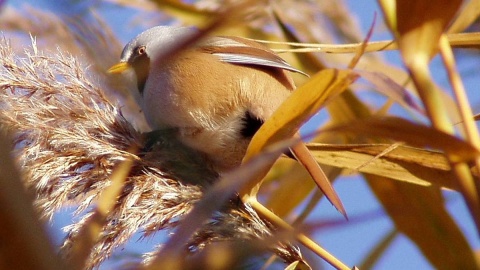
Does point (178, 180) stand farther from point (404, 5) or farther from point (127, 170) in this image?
point (404, 5)

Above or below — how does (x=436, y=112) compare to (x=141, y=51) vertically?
above

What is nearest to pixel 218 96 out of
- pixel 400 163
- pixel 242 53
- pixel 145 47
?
pixel 242 53

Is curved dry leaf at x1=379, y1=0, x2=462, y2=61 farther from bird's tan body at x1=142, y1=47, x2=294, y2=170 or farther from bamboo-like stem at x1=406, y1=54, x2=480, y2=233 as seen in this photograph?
bird's tan body at x1=142, y1=47, x2=294, y2=170

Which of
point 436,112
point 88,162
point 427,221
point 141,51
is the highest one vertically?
point 436,112

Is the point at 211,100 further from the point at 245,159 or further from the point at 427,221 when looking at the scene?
the point at 427,221

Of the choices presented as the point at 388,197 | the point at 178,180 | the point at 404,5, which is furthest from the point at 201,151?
the point at 404,5

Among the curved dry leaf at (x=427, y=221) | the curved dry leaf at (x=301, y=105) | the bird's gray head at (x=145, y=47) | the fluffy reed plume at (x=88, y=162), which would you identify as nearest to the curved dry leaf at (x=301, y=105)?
the curved dry leaf at (x=301, y=105)

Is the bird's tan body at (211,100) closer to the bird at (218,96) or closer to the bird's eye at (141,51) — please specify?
the bird at (218,96)
